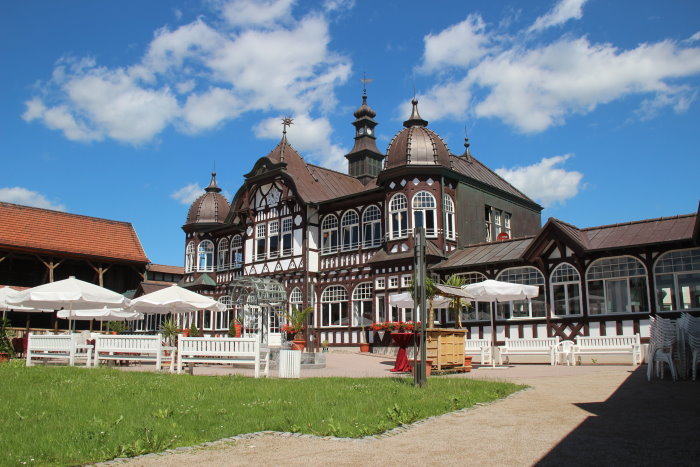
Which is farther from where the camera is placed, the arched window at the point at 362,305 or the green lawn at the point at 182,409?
the arched window at the point at 362,305

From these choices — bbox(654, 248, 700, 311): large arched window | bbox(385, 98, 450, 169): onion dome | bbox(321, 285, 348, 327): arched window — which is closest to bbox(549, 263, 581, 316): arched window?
bbox(654, 248, 700, 311): large arched window

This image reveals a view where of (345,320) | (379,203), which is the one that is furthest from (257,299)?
(379,203)

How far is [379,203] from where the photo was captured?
2812cm

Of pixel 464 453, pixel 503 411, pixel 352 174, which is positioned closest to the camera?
pixel 464 453

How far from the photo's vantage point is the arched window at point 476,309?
78.8ft

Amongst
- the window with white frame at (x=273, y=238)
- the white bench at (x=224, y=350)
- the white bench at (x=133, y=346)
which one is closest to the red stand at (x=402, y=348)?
the white bench at (x=224, y=350)

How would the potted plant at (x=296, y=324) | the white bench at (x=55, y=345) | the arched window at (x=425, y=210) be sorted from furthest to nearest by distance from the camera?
the potted plant at (x=296, y=324) < the arched window at (x=425, y=210) < the white bench at (x=55, y=345)

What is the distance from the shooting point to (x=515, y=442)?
5922 mm

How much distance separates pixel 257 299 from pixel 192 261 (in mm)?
12850

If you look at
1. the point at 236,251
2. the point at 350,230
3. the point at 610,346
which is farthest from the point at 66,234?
the point at 610,346

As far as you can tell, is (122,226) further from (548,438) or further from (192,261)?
(548,438)

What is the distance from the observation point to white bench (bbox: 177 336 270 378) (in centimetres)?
1285

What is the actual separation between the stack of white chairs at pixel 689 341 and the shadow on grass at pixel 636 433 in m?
2.00

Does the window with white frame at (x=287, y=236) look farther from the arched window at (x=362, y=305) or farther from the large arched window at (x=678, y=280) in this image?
the large arched window at (x=678, y=280)
